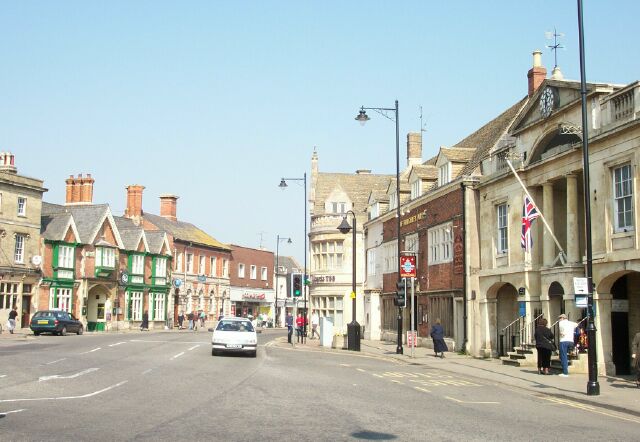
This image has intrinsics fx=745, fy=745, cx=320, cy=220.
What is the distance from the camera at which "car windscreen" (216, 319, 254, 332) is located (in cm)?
2838

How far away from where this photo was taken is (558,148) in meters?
25.7

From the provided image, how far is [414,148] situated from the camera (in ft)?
166

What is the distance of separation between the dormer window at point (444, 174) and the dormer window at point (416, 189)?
2.17 m

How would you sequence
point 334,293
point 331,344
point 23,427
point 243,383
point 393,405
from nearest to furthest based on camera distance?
point 23,427
point 393,405
point 243,383
point 331,344
point 334,293

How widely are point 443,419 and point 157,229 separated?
196ft

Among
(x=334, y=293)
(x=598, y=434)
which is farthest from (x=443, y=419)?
(x=334, y=293)

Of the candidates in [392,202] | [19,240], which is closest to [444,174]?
[392,202]

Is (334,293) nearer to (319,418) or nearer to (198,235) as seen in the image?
(198,235)

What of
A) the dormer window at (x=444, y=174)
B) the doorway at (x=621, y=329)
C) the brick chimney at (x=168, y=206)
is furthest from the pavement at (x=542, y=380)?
the brick chimney at (x=168, y=206)

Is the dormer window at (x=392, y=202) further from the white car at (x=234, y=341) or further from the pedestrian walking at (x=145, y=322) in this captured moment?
the pedestrian walking at (x=145, y=322)

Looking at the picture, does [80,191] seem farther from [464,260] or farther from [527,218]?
[527,218]

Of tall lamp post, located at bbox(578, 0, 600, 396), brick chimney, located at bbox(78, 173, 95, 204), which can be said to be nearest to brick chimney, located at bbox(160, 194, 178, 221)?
brick chimney, located at bbox(78, 173, 95, 204)

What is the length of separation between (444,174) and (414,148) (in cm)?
1562

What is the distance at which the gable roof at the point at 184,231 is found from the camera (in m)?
70.9
